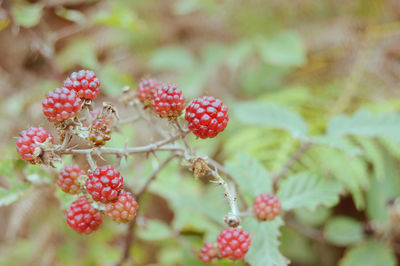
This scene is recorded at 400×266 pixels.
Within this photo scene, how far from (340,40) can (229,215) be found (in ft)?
8.31

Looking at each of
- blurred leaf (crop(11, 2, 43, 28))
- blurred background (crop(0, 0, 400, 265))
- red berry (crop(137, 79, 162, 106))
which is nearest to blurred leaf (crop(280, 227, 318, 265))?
blurred background (crop(0, 0, 400, 265))

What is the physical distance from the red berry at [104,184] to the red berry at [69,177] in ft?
0.60

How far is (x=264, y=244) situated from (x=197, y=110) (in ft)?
1.79

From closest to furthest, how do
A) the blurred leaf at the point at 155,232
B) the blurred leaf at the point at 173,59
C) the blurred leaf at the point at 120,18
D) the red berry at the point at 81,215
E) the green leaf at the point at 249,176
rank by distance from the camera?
1. the red berry at the point at 81,215
2. the green leaf at the point at 249,176
3. the blurred leaf at the point at 155,232
4. the blurred leaf at the point at 120,18
5. the blurred leaf at the point at 173,59

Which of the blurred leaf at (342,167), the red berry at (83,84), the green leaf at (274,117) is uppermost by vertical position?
the red berry at (83,84)

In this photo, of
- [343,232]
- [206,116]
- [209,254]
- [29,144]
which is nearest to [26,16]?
[29,144]

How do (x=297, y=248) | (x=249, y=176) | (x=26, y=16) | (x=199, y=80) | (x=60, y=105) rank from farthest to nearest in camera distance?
1. (x=199, y=80)
2. (x=297, y=248)
3. (x=26, y=16)
4. (x=249, y=176)
5. (x=60, y=105)

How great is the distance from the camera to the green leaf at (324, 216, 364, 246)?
6.48 feet

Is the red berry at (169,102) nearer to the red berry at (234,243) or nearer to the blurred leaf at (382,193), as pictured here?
the red berry at (234,243)

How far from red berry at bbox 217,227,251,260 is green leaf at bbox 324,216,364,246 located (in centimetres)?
119

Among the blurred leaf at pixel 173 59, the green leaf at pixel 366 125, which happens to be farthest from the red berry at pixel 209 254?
Result: the blurred leaf at pixel 173 59

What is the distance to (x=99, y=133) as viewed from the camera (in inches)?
38.9

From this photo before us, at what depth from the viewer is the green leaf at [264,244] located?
1160mm

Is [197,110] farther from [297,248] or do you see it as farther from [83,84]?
[297,248]
